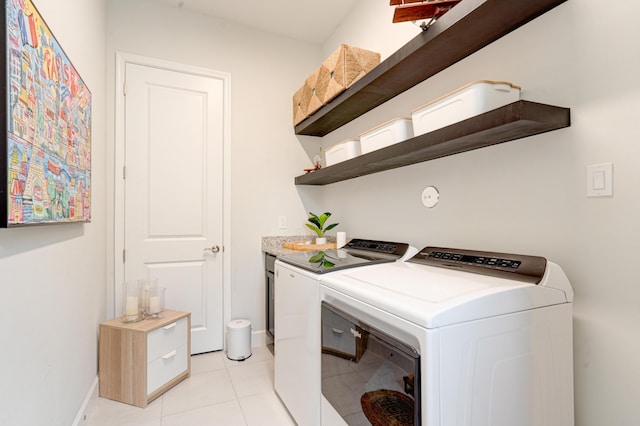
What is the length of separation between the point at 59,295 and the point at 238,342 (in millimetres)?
1473

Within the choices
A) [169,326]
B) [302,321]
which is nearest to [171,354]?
[169,326]

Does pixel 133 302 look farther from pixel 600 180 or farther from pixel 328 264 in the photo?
pixel 600 180

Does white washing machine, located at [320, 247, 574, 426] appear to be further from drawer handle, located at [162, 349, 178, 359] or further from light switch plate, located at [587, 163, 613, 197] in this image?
drawer handle, located at [162, 349, 178, 359]

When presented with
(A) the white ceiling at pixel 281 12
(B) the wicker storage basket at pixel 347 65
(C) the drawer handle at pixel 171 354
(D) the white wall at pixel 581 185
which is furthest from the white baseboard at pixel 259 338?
(A) the white ceiling at pixel 281 12

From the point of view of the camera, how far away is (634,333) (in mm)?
1013

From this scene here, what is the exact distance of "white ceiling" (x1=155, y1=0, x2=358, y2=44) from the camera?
102 inches

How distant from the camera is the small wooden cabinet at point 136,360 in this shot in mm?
1953

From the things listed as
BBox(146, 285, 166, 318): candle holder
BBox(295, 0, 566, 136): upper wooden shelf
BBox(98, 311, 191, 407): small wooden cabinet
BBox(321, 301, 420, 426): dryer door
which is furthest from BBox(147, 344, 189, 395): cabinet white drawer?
BBox(295, 0, 566, 136): upper wooden shelf

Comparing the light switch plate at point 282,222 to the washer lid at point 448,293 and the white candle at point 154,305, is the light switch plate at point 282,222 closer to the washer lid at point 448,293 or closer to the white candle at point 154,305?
the white candle at point 154,305

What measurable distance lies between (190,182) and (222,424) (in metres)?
1.79

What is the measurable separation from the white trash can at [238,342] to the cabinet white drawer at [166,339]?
1.31ft

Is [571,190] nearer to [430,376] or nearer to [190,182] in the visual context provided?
[430,376]

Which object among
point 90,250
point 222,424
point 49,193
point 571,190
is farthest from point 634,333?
point 90,250

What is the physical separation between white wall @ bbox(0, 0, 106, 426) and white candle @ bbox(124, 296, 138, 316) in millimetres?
172
